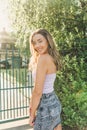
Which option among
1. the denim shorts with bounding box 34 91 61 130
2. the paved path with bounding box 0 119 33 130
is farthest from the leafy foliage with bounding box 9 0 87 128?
the denim shorts with bounding box 34 91 61 130

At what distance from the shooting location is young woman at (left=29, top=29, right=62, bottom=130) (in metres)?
3.00

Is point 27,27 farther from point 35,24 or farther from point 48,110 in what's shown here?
point 48,110

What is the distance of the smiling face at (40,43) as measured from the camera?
308 centimetres

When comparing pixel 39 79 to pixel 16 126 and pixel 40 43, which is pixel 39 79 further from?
pixel 16 126

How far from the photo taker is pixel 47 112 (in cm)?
317

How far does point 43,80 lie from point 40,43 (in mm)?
410

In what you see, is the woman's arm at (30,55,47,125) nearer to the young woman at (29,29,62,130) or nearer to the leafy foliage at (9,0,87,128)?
the young woman at (29,29,62,130)

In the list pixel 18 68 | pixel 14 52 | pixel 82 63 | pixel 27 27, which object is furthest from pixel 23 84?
pixel 82 63

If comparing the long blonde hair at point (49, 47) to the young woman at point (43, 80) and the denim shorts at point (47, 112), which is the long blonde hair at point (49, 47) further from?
the denim shorts at point (47, 112)

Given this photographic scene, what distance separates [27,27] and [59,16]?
1.06 m

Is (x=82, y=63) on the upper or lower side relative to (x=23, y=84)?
upper

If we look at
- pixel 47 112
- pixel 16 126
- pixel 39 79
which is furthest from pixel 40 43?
pixel 16 126

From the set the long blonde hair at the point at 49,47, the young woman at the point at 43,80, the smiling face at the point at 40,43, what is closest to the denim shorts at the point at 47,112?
the young woman at the point at 43,80

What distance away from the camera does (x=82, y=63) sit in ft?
16.9
